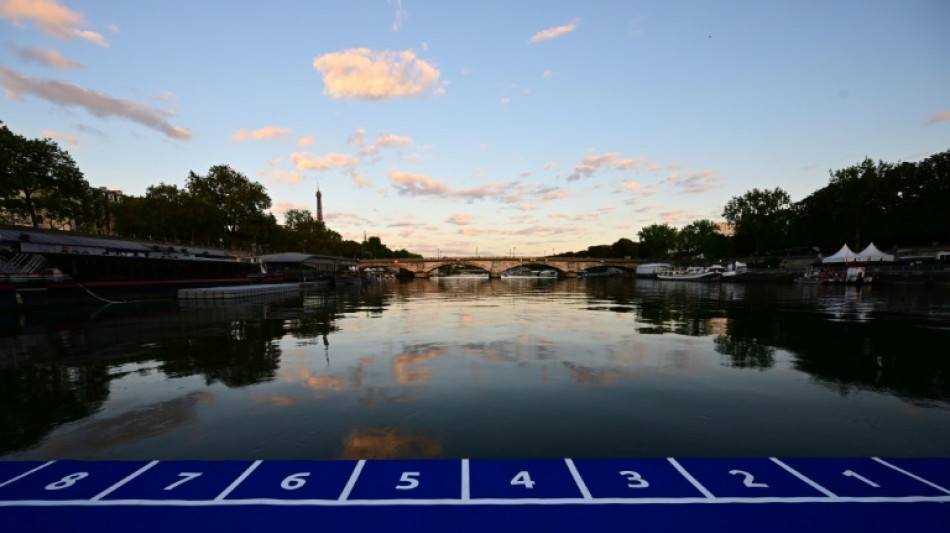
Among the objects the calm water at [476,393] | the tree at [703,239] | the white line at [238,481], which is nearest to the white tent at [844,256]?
the calm water at [476,393]

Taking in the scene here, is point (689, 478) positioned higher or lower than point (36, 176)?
lower

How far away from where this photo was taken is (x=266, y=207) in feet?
259

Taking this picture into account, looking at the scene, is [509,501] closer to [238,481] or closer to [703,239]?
[238,481]

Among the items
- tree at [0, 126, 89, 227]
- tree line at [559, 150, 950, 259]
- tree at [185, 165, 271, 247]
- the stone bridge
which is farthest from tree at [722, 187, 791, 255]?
tree at [0, 126, 89, 227]

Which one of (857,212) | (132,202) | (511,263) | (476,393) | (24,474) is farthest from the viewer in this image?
(511,263)

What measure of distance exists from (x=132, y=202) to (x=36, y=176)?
28.6 metres

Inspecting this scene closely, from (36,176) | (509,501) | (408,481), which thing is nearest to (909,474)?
(509,501)

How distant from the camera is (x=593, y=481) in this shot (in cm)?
529

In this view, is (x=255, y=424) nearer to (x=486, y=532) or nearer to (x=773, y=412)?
(x=486, y=532)

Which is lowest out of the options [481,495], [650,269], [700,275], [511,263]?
[481,495]

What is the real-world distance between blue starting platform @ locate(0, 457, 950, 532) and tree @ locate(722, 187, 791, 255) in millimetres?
108507

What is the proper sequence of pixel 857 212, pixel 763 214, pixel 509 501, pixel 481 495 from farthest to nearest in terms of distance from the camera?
pixel 763 214, pixel 857 212, pixel 481 495, pixel 509 501

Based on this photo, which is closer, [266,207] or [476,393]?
[476,393]

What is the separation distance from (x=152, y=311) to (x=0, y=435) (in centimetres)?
2532
